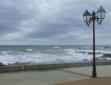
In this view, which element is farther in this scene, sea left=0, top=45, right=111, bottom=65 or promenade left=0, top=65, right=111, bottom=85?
sea left=0, top=45, right=111, bottom=65

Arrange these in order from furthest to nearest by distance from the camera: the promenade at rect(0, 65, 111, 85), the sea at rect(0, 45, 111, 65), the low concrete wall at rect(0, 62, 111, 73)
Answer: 1. the sea at rect(0, 45, 111, 65)
2. the low concrete wall at rect(0, 62, 111, 73)
3. the promenade at rect(0, 65, 111, 85)

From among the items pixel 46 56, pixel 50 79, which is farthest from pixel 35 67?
pixel 46 56

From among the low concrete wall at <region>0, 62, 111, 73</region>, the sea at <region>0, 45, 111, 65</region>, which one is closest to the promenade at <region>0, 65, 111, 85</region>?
the low concrete wall at <region>0, 62, 111, 73</region>

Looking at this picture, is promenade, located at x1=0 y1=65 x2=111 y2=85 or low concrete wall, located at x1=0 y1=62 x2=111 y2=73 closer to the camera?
→ promenade, located at x1=0 y1=65 x2=111 y2=85

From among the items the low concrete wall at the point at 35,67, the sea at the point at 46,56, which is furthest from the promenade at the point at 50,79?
the sea at the point at 46,56

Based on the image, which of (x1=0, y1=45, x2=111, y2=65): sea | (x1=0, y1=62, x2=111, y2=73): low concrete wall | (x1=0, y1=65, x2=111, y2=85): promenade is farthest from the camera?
(x1=0, y1=45, x2=111, y2=65): sea

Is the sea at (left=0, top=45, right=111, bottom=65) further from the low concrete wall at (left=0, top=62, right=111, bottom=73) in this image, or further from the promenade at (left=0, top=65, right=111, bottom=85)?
the promenade at (left=0, top=65, right=111, bottom=85)

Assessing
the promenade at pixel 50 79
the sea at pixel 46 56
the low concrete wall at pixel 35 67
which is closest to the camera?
the promenade at pixel 50 79

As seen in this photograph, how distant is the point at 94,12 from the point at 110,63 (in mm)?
6563

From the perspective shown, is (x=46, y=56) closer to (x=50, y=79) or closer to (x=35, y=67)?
(x=35, y=67)

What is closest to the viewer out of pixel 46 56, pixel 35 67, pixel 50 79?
pixel 50 79

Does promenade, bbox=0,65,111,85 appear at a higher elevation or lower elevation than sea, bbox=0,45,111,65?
higher

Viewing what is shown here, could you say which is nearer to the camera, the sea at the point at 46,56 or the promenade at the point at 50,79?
the promenade at the point at 50,79

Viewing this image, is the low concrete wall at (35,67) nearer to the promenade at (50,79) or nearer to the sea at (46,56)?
the promenade at (50,79)
